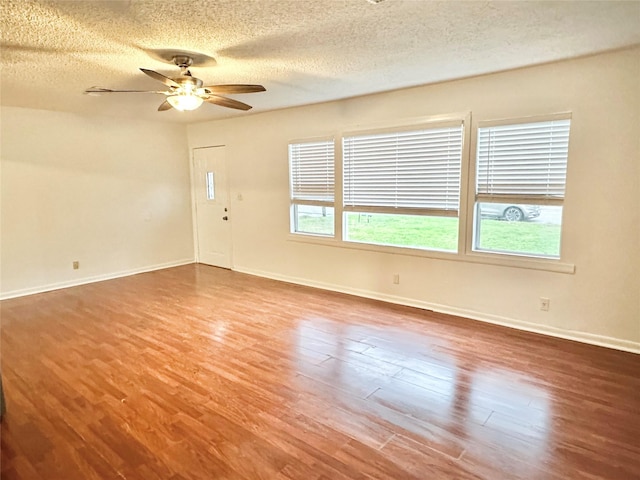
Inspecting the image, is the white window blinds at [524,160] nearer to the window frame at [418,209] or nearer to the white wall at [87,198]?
the window frame at [418,209]

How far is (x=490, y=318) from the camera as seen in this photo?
3.89m

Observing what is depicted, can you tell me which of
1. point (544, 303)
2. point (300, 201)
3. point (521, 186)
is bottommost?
point (544, 303)

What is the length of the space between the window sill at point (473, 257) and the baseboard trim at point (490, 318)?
0.54 metres

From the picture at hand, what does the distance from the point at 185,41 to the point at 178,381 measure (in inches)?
96.8

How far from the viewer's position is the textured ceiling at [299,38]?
2197 mm

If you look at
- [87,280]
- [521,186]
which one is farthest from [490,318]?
[87,280]

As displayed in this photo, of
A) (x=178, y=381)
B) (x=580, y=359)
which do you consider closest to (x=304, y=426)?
(x=178, y=381)

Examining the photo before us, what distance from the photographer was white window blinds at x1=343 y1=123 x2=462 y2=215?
3.99 meters

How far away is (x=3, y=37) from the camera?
2.54m

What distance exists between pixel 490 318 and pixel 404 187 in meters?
1.67

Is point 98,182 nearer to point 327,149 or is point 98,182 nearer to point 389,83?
point 327,149

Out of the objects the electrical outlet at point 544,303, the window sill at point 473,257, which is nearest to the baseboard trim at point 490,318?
the electrical outlet at point 544,303

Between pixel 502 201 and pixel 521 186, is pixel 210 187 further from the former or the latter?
pixel 521 186

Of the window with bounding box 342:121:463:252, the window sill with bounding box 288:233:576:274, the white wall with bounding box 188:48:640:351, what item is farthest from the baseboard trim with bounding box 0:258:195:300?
the window with bounding box 342:121:463:252
